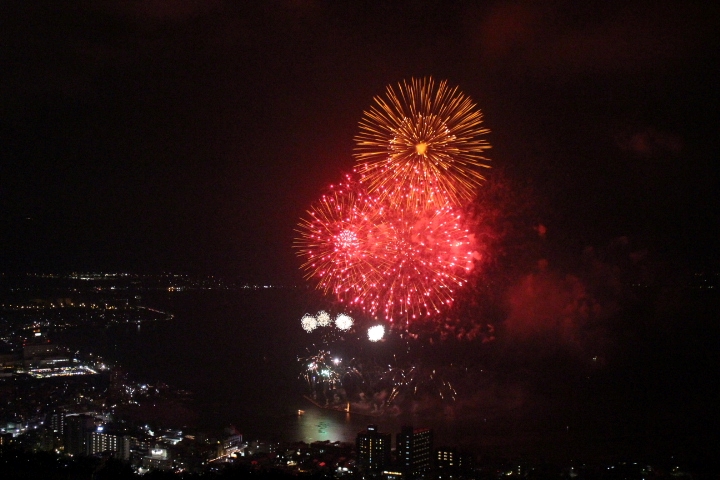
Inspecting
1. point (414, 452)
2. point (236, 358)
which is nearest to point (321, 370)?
point (236, 358)

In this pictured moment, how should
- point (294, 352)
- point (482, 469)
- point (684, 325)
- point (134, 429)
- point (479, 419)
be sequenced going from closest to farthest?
point (482, 469) < point (134, 429) < point (479, 419) < point (684, 325) < point (294, 352)

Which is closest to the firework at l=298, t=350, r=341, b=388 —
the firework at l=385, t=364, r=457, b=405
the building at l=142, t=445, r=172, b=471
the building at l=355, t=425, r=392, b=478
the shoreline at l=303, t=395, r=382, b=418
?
the firework at l=385, t=364, r=457, b=405

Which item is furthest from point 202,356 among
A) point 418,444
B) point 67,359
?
point 418,444

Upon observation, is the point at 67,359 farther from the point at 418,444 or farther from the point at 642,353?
the point at 642,353

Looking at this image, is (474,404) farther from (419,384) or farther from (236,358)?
(236,358)

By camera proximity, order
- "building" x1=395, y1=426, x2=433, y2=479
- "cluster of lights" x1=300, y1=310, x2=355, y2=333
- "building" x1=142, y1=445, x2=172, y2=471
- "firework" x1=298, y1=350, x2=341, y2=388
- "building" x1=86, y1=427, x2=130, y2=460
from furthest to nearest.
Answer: "firework" x1=298, y1=350, x2=341, y2=388, "cluster of lights" x1=300, y1=310, x2=355, y2=333, "building" x1=86, y1=427, x2=130, y2=460, "building" x1=142, y1=445, x2=172, y2=471, "building" x1=395, y1=426, x2=433, y2=479

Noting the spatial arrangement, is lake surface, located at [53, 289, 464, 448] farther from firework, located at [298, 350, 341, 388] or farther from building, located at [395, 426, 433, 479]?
building, located at [395, 426, 433, 479]
